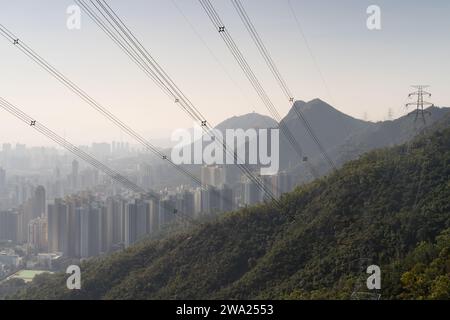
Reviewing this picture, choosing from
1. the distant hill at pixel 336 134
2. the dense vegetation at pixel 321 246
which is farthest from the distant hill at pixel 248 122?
the dense vegetation at pixel 321 246

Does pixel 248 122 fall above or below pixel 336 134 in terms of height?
above

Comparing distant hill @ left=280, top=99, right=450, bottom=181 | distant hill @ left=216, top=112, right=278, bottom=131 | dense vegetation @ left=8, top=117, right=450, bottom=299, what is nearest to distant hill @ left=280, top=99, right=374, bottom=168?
distant hill @ left=280, top=99, right=450, bottom=181

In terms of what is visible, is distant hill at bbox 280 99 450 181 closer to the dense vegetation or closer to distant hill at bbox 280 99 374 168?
distant hill at bbox 280 99 374 168

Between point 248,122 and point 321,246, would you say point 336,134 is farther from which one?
point 321,246

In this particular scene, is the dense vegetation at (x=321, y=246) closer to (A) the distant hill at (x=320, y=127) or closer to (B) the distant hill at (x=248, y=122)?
(A) the distant hill at (x=320, y=127)

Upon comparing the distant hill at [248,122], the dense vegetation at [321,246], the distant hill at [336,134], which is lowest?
the dense vegetation at [321,246]

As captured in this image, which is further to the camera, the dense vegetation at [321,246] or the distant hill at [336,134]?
the distant hill at [336,134]

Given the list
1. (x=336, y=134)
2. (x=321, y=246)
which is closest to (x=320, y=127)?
(x=336, y=134)
